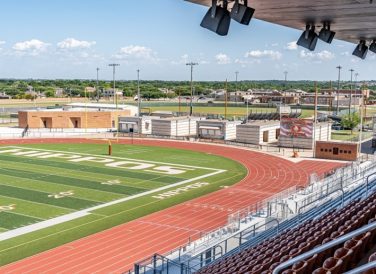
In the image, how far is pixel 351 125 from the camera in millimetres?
63562

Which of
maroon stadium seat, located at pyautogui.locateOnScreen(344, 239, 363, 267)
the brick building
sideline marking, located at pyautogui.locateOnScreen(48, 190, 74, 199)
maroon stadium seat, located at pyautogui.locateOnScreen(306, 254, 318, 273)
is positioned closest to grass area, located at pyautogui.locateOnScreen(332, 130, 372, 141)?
the brick building

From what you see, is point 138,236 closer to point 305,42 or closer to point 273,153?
point 305,42

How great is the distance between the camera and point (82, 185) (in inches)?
1186

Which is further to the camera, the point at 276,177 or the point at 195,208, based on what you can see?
the point at 276,177

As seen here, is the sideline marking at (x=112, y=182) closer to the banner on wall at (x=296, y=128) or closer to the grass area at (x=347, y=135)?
the banner on wall at (x=296, y=128)

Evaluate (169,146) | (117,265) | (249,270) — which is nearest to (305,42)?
(249,270)

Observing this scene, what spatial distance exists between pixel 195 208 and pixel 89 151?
21797mm

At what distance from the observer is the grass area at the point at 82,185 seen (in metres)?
21.3

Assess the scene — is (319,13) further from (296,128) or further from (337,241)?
(296,128)

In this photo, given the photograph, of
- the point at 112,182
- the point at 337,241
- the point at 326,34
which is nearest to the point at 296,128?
the point at 112,182

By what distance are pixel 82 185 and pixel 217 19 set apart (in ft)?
76.3

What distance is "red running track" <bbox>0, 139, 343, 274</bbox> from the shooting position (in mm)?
17744

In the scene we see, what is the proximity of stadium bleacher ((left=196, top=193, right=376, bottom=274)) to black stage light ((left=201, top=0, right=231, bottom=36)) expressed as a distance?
4266 millimetres

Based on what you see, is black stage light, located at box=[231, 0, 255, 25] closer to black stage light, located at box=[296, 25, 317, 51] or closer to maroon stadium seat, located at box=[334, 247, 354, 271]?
black stage light, located at box=[296, 25, 317, 51]
